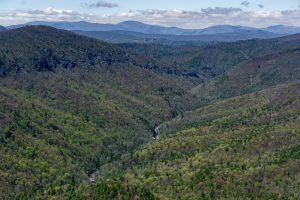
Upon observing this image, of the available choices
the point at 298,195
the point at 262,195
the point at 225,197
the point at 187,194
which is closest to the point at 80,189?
the point at 187,194

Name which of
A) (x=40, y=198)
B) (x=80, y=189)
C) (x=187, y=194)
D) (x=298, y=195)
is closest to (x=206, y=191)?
(x=187, y=194)

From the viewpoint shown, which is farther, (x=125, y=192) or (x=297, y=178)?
(x=297, y=178)

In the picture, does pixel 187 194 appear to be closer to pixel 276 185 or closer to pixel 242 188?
pixel 242 188

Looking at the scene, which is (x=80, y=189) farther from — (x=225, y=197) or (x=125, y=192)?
(x=225, y=197)

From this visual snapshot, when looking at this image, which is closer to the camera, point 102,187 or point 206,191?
point 102,187

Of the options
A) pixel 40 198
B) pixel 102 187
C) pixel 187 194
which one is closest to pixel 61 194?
pixel 40 198

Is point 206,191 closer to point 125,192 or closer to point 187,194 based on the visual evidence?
point 187,194

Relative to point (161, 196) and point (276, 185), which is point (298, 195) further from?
point (161, 196)
